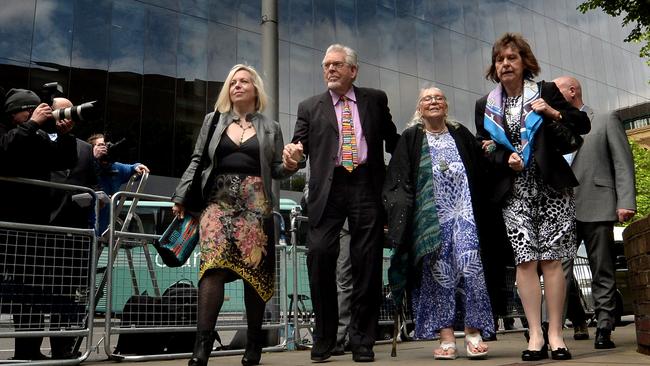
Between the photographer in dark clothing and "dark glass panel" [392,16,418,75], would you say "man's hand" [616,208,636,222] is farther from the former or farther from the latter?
"dark glass panel" [392,16,418,75]

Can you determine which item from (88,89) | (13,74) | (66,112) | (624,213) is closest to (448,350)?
(624,213)

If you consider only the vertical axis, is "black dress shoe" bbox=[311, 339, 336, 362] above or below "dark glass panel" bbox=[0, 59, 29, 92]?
below

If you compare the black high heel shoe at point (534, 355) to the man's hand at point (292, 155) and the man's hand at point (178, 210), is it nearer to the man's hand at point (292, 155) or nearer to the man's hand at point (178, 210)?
the man's hand at point (292, 155)

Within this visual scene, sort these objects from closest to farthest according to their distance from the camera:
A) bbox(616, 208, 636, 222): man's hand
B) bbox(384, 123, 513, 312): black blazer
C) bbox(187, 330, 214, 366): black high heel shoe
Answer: bbox(187, 330, 214, 366): black high heel shoe, bbox(384, 123, 513, 312): black blazer, bbox(616, 208, 636, 222): man's hand

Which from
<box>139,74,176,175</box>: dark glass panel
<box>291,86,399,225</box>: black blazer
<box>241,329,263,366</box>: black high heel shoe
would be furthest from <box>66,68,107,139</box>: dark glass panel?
<box>241,329,263,366</box>: black high heel shoe

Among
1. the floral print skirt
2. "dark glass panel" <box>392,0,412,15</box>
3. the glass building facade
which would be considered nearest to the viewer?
the floral print skirt

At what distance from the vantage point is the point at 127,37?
22.2 meters

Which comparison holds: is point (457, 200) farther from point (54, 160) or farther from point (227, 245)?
point (54, 160)

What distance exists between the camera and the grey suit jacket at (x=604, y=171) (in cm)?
545

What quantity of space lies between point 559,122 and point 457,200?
0.88m

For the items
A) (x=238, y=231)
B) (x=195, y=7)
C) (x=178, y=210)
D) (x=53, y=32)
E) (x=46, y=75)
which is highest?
(x=195, y=7)

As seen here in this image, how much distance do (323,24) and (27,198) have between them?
A: 2446 centimetres

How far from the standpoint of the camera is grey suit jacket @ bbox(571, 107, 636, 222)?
545 cm

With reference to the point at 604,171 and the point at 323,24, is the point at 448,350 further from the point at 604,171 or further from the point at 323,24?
the point at 323,24
